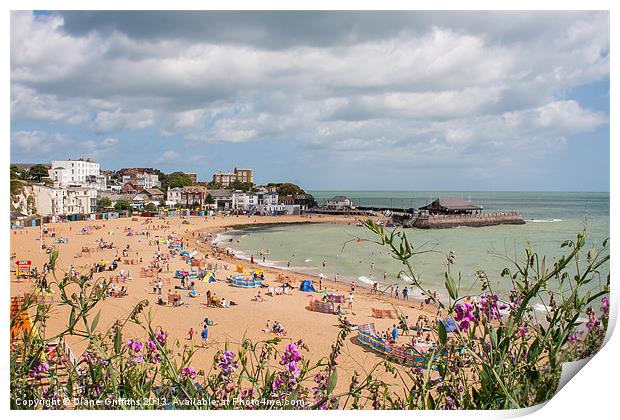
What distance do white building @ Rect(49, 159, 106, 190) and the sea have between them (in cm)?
225

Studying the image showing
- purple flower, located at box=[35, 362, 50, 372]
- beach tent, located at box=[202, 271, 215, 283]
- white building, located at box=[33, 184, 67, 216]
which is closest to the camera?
purple flower, located at box=[35, 362, 50, 372]

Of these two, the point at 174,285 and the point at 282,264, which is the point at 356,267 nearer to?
the point at 282,264

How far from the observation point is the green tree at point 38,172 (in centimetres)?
352

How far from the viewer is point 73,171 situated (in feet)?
14.0

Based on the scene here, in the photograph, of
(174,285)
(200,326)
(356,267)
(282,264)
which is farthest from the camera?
(282,264)

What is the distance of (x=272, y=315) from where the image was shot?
247 inches

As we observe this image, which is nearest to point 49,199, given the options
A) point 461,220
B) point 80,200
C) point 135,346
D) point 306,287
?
point 80,200

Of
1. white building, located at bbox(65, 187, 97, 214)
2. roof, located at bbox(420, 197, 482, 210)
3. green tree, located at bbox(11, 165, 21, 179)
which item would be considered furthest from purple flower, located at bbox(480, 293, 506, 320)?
roof, located at bbox(420, 197, 482, 210)

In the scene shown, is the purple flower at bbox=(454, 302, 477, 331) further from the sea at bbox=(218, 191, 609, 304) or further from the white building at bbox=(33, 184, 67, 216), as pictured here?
the white building at bbox=(33, 184, 67, 216)

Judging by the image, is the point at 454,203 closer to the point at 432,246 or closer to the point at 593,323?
the point at 432,246

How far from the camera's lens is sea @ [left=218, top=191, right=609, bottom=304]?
6766 mm

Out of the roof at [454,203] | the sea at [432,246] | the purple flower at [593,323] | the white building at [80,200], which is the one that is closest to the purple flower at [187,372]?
the purple flower at [593,323]
